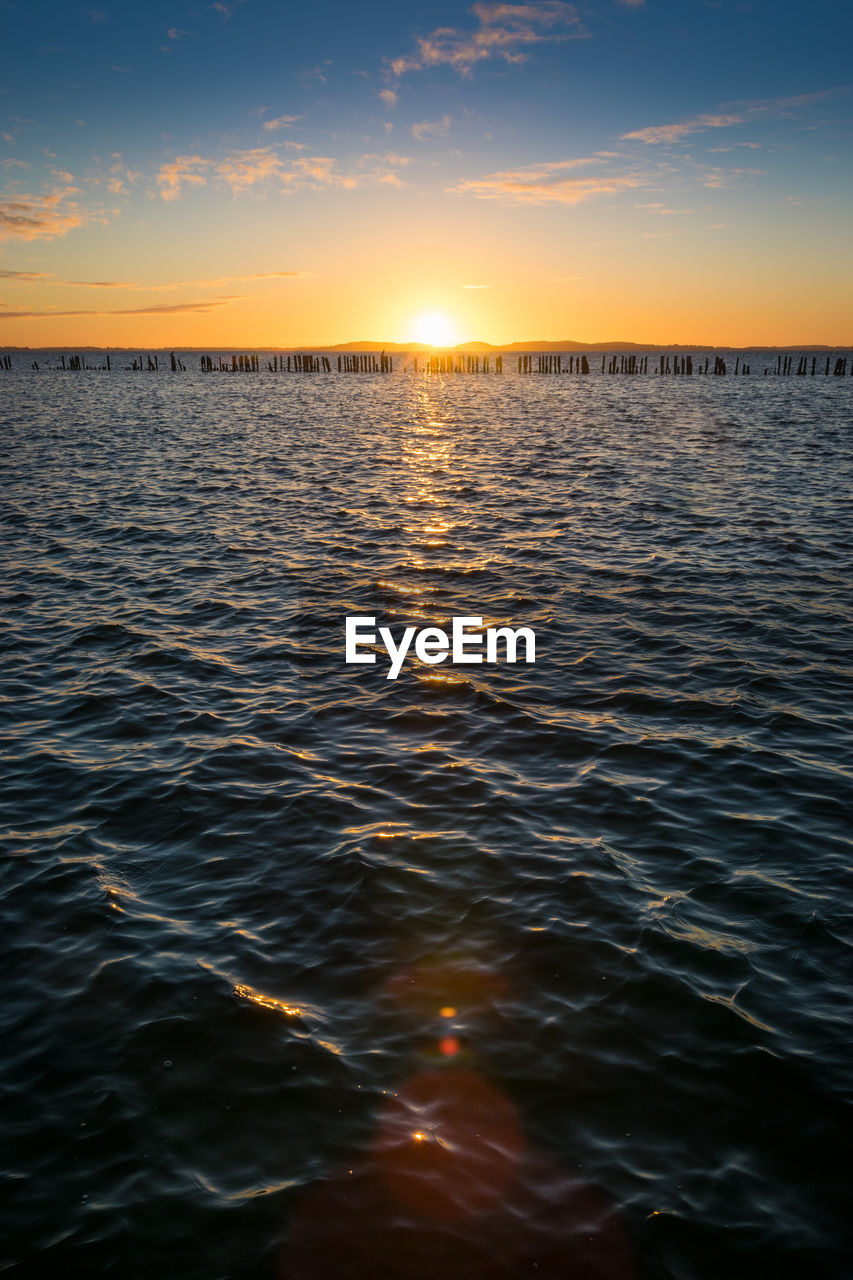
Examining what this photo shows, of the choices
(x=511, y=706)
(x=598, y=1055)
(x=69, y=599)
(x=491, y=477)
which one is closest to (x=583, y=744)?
(x=511, y=706)

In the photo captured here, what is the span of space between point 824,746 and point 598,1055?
6.81 metres

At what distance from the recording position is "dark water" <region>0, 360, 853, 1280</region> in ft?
17.6

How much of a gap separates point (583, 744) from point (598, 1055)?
18.3ft

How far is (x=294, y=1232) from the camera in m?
5.19

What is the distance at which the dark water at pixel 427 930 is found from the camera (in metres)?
5.36

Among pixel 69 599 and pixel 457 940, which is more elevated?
pixel 69 599

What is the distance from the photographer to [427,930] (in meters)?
8.05

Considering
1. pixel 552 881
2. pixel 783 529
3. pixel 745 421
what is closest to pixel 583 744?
pixel 552 881

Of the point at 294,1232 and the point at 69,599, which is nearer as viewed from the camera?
the point at 294,1232

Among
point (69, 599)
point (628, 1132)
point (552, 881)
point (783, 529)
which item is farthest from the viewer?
point (783, 529)

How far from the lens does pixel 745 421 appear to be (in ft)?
197

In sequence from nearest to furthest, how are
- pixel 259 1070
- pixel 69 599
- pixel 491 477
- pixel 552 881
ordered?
pixel 259 1070 < pixel 552 881 < pixel 69 599 < pixel 491 477

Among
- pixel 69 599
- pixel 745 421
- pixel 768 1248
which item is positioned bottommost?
pixel 768 1248

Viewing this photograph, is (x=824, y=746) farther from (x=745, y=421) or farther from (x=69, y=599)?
(x=745, y=421)
